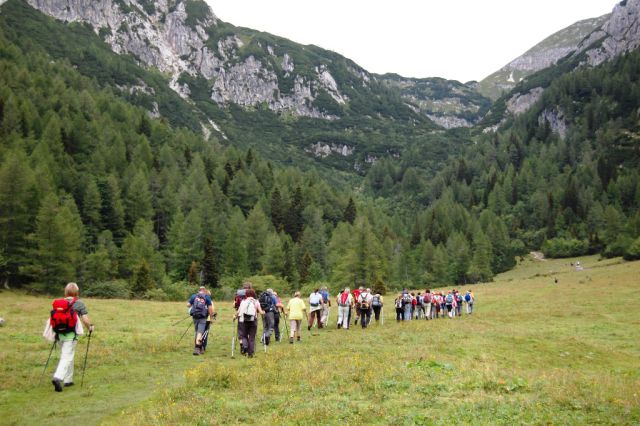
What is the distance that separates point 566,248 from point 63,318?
512 ft

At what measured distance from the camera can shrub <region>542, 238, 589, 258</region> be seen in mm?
142375

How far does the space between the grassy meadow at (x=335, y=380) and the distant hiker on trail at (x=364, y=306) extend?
1.74 meters

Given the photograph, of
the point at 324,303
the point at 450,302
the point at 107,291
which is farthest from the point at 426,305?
the point at 107,291

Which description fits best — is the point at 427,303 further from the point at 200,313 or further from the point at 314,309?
the point at 200,313

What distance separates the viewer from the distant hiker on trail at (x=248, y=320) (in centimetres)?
1908

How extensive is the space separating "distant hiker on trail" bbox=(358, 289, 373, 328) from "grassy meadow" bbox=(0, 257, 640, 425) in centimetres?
174

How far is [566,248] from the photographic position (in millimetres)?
144500

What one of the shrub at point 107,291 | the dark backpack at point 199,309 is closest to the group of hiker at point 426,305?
the dark backpack at point 199,309

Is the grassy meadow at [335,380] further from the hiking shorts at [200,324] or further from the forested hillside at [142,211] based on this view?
the forested hillside at [142,211]

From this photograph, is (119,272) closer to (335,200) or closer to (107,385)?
(107,385)

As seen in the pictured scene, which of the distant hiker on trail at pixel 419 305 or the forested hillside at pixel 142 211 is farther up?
the forested hillside at pixel 142 211

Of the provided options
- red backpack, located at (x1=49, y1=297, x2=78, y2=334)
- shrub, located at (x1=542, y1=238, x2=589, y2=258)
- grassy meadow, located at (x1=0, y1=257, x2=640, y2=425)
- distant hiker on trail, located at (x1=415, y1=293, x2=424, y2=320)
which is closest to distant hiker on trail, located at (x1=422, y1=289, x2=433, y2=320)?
distant hiker on trail, located at (x1=415, y1=293, x2=424, y2=320)

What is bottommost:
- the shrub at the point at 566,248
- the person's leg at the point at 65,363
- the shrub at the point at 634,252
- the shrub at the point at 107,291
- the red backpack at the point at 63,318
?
the person's leg at the point at 65,363

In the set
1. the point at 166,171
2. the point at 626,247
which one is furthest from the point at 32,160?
the point at 626,247
